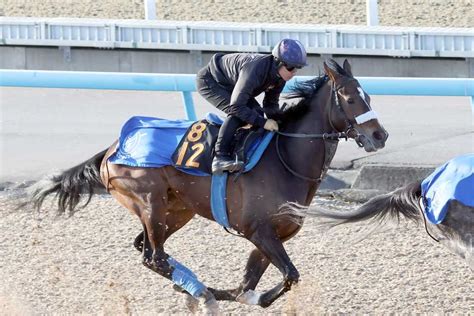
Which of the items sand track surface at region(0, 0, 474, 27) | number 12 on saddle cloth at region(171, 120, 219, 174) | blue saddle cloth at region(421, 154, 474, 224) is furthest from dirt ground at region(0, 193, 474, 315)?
sand track surface at region(0, 0, 474, 27)

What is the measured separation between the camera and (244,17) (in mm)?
14727

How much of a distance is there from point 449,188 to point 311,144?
105cm

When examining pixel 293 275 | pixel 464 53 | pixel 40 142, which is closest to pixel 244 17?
pixel 464 53

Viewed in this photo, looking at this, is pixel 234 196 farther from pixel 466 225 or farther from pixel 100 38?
pixel 100 38

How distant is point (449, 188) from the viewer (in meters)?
5.90

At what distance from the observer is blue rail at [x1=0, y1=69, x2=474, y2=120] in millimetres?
8648

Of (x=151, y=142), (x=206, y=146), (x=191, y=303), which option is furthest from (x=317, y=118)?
(x=191, y=303)

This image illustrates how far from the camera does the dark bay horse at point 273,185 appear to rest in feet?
21.7

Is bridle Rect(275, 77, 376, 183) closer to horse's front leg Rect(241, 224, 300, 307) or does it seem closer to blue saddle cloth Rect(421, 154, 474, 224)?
horse's front leg Rect(241, 224, 300, 307)

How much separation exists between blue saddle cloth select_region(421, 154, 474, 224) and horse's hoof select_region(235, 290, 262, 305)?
3.86 ft

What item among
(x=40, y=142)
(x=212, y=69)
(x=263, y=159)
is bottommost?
(x=40, y=142)

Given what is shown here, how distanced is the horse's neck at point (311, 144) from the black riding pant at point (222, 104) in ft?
0.88

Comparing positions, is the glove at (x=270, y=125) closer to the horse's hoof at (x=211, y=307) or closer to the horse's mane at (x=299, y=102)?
the horse's mane at (x=299, y=102)

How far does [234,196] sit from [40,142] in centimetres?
409
